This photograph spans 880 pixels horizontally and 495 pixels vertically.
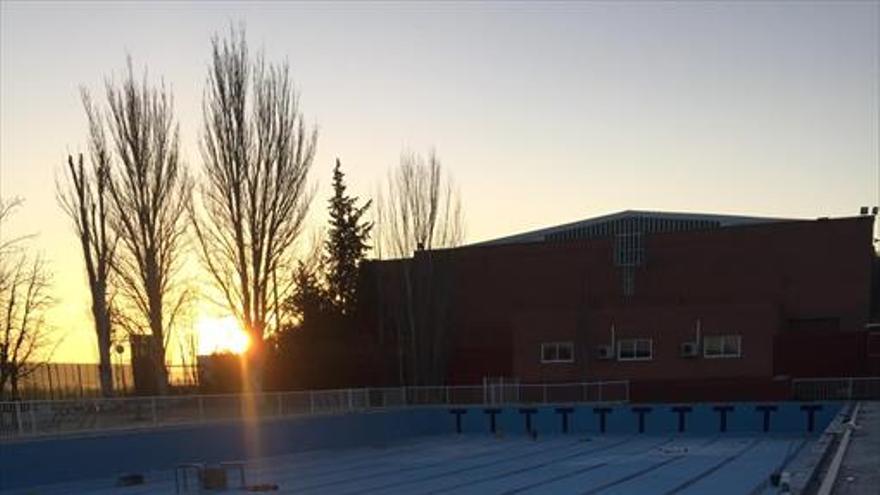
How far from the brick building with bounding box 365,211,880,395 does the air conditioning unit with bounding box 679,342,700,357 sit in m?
0.05

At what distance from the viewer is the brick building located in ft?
130

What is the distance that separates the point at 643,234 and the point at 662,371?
8.19 m

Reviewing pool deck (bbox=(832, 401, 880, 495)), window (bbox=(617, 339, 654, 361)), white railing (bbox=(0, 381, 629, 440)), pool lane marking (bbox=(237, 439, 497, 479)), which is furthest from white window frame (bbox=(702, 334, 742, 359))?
pool deck (bbox=(832, 401, 880, 495))

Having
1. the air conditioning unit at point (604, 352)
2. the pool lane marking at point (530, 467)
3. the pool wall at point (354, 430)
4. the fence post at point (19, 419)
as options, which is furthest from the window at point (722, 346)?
the fence post at point (19, 419)

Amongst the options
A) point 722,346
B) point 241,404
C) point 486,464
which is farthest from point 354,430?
point 722,346

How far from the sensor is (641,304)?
4431 centimetres

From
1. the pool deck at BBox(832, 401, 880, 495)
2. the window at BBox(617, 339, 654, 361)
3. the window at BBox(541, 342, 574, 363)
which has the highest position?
the window at BBox(541, 342, 574, 363)

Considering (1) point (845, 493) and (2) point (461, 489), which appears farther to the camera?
(2) point (461, 489)

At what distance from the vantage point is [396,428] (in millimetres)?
34094

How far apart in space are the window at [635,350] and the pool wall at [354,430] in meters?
5.91

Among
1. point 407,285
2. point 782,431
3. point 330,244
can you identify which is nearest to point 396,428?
point 407,285

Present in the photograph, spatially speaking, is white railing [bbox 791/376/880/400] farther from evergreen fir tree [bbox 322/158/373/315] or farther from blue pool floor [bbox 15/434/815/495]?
evergreen fir tree [bbox 322/158/373/315]

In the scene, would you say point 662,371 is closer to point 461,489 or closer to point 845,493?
point 461,489

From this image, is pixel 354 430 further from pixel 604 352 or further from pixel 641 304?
pixel 641 304
